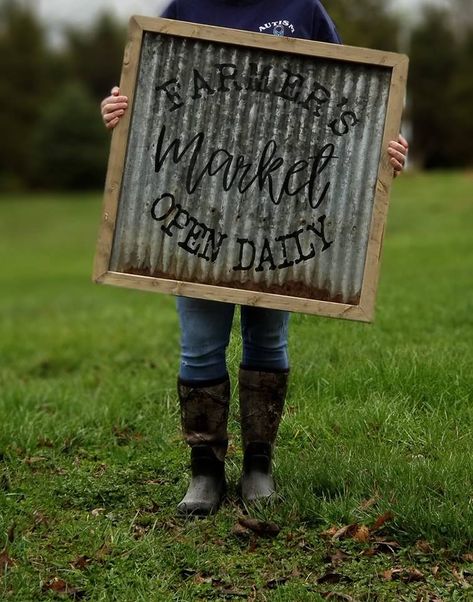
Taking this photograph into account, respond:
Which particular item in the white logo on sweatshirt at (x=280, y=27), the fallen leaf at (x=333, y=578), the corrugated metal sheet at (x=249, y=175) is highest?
the white logo on sweatshirt at (x=280, y=27)

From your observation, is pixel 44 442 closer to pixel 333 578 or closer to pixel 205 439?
pixel 205 439

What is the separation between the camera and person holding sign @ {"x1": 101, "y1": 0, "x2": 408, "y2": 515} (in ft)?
12.3

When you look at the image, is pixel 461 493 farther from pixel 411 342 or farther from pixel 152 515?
pixel 411 342

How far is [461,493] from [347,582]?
24.1 inches

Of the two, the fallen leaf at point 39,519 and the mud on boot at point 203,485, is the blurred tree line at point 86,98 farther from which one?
the fallen leaf at point 39,519

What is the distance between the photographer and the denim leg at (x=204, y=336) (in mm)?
3762

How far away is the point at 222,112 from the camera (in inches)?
143

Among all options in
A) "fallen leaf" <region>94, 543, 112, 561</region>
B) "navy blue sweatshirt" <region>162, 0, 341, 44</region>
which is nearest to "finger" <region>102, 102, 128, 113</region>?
"navy blue sweatshirt" <region>162, 0, 341, 44</region>

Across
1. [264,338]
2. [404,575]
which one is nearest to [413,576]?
[404,575]

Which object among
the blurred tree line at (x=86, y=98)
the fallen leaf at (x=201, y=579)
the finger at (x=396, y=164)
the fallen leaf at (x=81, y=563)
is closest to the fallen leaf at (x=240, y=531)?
the fallen leaf at (x=201, y=579)

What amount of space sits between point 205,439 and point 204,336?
448 mm

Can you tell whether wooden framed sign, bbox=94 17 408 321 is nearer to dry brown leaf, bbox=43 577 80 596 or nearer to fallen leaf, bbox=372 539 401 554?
fallen leaf, bbox=372 539 401 554

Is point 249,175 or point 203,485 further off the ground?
point 249,175

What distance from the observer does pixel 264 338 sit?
387cm
